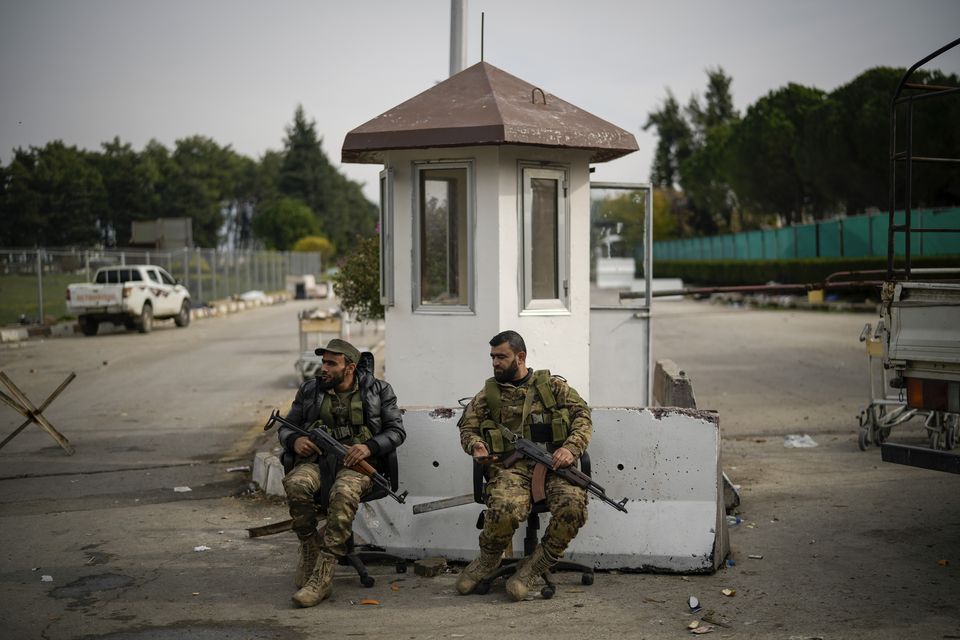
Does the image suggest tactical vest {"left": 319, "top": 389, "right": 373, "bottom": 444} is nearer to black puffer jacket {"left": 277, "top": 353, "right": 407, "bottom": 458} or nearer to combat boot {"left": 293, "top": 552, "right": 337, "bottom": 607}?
black puffer jacket {"left": 277, "top": 353, "right": 407, "bottom": 458}

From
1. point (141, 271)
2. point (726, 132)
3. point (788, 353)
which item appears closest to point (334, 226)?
point (726, 132)

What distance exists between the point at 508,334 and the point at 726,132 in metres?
71.9

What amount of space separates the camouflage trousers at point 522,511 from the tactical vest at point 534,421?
0.72 ft

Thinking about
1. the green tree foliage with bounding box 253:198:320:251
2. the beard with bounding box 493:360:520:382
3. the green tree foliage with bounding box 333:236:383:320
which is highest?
the green tree foliage with bounding box 253:198:320:251

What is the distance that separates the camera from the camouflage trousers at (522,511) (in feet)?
18.2

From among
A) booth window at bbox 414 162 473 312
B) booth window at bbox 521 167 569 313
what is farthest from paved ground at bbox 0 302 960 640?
booth window at bbox 521 167 569 313

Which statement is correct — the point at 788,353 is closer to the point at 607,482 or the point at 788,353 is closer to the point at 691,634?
the point at 607,482

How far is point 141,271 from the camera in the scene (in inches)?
1118

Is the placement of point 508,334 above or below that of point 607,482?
above

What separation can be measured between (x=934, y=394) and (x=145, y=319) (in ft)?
79.8

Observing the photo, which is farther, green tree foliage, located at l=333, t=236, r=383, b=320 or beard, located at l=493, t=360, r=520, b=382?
green tree foliage, located at l=333, t=236, r=383, b=320

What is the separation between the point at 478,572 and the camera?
18.7ft

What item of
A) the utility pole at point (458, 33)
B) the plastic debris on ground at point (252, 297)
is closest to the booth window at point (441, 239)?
the utility pole at point (458, 33)

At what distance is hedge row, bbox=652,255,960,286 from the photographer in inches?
1030
